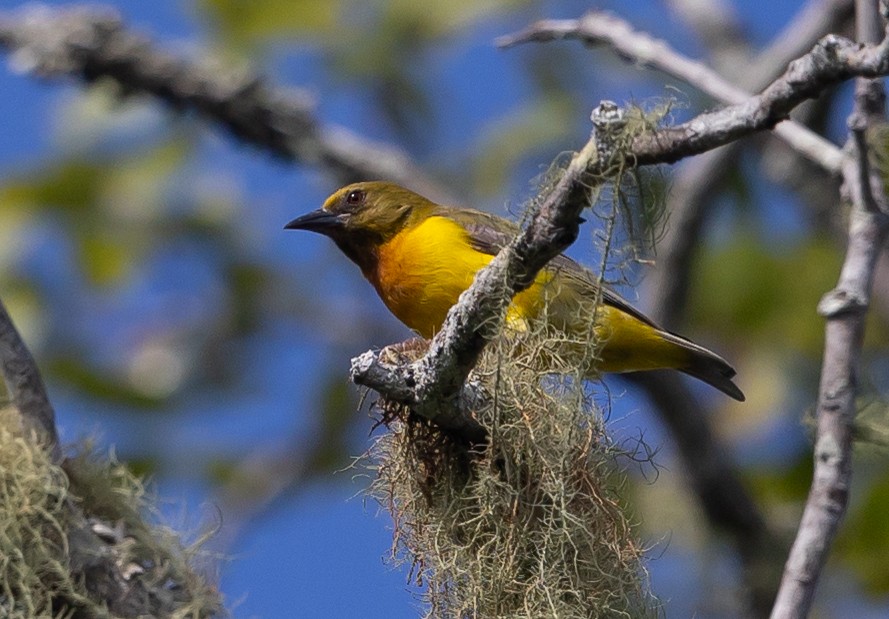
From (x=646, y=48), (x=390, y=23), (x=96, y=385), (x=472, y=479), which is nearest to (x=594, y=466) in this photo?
(x=472, y=479)

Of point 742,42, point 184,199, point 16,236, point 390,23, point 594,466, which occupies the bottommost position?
point 594,466

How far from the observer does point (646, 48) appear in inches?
194

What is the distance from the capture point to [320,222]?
19.0 ft

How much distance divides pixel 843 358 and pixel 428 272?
1.77 meters

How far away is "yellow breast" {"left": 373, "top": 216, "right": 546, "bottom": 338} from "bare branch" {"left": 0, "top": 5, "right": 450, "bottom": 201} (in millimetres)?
2320

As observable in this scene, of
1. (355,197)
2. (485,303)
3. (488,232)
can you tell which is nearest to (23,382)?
(485,303)

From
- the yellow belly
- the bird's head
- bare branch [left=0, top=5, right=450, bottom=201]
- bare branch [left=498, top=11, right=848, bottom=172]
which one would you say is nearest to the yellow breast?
the yellow belly

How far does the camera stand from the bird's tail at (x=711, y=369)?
539cm

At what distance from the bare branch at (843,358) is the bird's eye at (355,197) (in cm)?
219

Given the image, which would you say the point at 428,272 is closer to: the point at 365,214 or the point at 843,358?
the point at 365,214

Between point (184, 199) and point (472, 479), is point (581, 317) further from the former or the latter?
point (184, 199)

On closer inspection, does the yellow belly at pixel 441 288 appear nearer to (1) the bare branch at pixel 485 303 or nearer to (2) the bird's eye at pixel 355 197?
(2) the bird's eye at pixel 355 197

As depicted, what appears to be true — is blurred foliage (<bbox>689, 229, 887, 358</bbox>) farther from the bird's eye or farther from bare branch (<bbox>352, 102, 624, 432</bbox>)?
bare branch (<bbox>352, 102, 624, 432</bbox>)

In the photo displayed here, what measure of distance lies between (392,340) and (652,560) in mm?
5839
